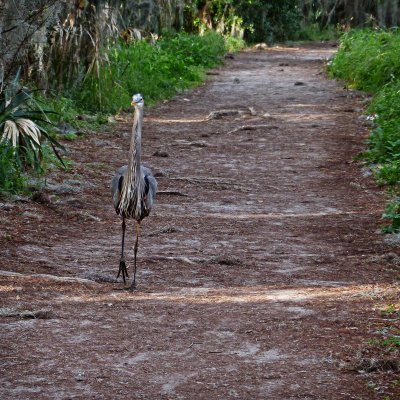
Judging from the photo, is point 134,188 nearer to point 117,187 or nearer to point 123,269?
point 117,187

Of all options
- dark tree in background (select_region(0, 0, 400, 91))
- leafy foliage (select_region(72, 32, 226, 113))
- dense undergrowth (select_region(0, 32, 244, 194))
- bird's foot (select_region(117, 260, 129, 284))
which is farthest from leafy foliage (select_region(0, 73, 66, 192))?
leafy foliage (select_region(72, 32, 226, 113))

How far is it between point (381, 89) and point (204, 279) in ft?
38.6

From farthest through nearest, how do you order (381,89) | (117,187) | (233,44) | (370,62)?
(233,44), (370,62), (381,89), (117,187)

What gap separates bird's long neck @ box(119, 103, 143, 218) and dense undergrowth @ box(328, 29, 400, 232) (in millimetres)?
2992

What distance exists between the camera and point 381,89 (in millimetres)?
18781

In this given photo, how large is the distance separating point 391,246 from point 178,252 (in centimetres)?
206

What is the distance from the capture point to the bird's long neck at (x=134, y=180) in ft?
25.1

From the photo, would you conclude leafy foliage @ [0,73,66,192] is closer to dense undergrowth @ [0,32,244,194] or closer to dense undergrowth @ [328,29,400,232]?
dense undergrowth @ [0,32,244,194]

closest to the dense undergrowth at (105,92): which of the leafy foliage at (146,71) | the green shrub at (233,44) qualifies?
the leafy foliage at (146,71)

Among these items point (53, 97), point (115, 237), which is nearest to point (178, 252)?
point (115, 237)

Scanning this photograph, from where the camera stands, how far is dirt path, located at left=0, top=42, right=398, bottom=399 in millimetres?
5438

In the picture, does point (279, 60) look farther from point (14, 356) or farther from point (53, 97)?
point (14, 356)

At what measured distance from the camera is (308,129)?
17656mm

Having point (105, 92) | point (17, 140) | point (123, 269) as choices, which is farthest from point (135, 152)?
point (105, 92)
